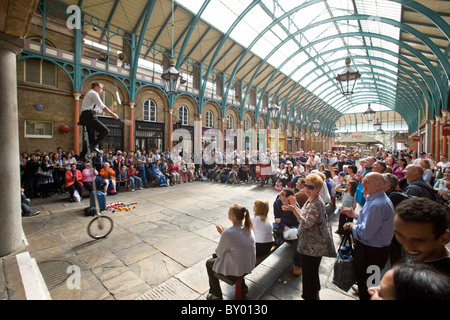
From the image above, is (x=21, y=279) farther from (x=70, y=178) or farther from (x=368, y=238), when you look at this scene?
(x=70, y=178)

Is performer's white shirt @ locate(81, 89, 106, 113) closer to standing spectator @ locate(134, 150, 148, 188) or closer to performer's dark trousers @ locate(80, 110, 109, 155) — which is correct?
performer's dark trousers @ locate(80, 110, 109, 155)

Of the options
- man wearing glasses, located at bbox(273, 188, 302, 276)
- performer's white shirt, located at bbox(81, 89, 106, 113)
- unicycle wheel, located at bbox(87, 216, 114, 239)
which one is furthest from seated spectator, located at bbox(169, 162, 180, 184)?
man wearing glasses, located at bbox(273, 188, 302, 276)

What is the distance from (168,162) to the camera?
41.4ft

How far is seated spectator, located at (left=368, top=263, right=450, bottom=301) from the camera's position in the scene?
89 centimetres

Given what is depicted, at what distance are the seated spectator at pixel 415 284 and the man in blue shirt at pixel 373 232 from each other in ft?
5.08

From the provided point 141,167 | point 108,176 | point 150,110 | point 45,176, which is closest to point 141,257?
point 108,176

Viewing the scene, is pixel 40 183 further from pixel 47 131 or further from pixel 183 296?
pixel 183 296

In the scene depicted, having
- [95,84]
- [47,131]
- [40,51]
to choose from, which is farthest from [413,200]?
[40,51]

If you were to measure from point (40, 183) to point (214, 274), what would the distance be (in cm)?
939

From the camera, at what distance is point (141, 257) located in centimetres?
392

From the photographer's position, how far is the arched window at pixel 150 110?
14658 millimetres

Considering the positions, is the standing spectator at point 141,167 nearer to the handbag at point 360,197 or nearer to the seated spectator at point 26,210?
the seated spectator at point 26,210

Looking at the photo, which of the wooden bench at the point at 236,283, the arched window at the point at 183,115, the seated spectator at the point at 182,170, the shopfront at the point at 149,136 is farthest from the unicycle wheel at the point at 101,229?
the arched window at the point at 183,115

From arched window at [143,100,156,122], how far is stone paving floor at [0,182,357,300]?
9.03m
